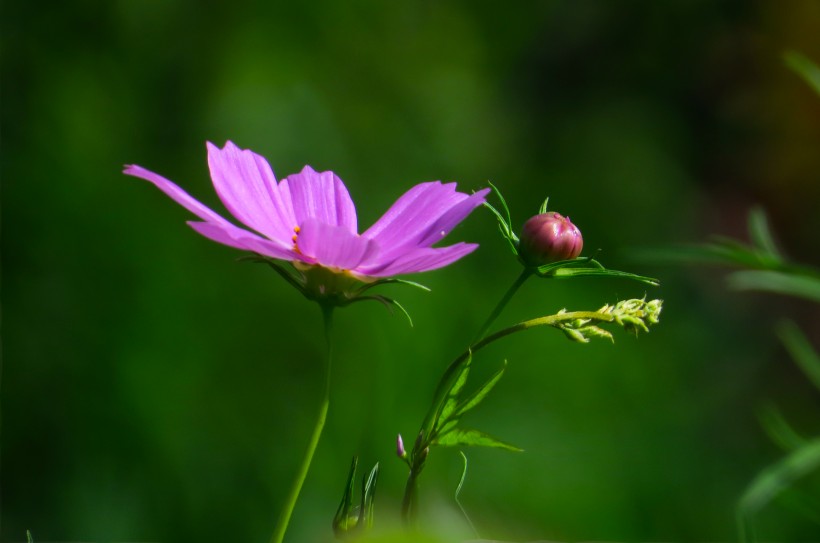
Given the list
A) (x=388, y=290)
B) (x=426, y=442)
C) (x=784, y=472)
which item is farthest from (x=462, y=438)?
(x=388, y=290)

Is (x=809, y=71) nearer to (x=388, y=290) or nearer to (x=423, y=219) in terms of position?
(x=423, y=219)

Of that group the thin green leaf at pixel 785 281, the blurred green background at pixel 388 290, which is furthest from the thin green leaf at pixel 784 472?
the blurred green background at pixel 388 290

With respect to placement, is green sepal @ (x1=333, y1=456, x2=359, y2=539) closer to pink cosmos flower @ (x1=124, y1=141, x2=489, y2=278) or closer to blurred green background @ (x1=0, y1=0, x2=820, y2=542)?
pink cosmos flower @ (x1=124, y1=141, x2=489, y2=278)

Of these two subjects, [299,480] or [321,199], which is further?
[321,199]

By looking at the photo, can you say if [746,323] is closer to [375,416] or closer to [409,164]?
[409,164]

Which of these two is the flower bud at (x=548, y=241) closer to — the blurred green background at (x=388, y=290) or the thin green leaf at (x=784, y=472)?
the thin green leaf at (x=784, y=472)

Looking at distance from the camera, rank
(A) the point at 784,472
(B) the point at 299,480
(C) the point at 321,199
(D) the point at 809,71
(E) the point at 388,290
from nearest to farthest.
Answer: (B) the point at 299,480 < (C) the point at 321,199 < (A) the point at 784,472 < (D) the point at 809,71 < (E) the point at 388,290
